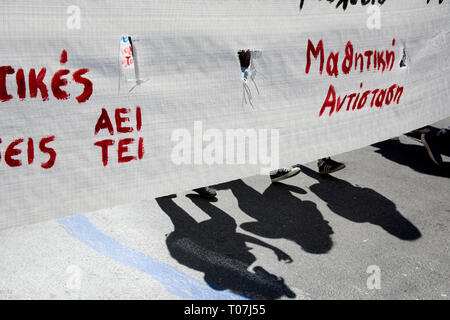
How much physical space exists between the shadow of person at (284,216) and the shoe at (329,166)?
0.49 metres

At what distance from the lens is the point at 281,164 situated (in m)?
3.36

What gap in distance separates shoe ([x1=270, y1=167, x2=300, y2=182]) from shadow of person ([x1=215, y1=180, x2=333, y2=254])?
4.5 inches

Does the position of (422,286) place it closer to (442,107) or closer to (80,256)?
(442,107)

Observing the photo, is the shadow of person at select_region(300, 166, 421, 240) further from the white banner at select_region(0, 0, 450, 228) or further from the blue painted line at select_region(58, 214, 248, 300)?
the blue painted line at select_region(58, 214, 248, 300)

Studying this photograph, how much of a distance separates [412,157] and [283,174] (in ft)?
7.41

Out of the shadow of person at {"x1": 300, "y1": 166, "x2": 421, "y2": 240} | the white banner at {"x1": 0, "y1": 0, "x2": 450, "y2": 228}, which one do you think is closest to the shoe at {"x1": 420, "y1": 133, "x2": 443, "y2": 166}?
the shadow of person at {"x1": 300, "y1": 166, "x2": 421, "y2": 240}

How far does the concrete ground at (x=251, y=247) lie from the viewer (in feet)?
11.3

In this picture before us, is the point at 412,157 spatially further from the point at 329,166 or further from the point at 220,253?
the point at 220,253

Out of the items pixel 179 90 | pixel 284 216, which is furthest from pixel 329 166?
pixel 179 90

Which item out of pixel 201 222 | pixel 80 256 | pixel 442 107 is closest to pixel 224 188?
pixel 201 222

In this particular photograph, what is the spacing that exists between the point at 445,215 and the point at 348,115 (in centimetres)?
188

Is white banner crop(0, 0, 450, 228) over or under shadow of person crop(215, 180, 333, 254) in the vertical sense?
over

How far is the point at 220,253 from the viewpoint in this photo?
3.95 meters

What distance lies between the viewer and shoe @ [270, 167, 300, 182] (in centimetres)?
525
